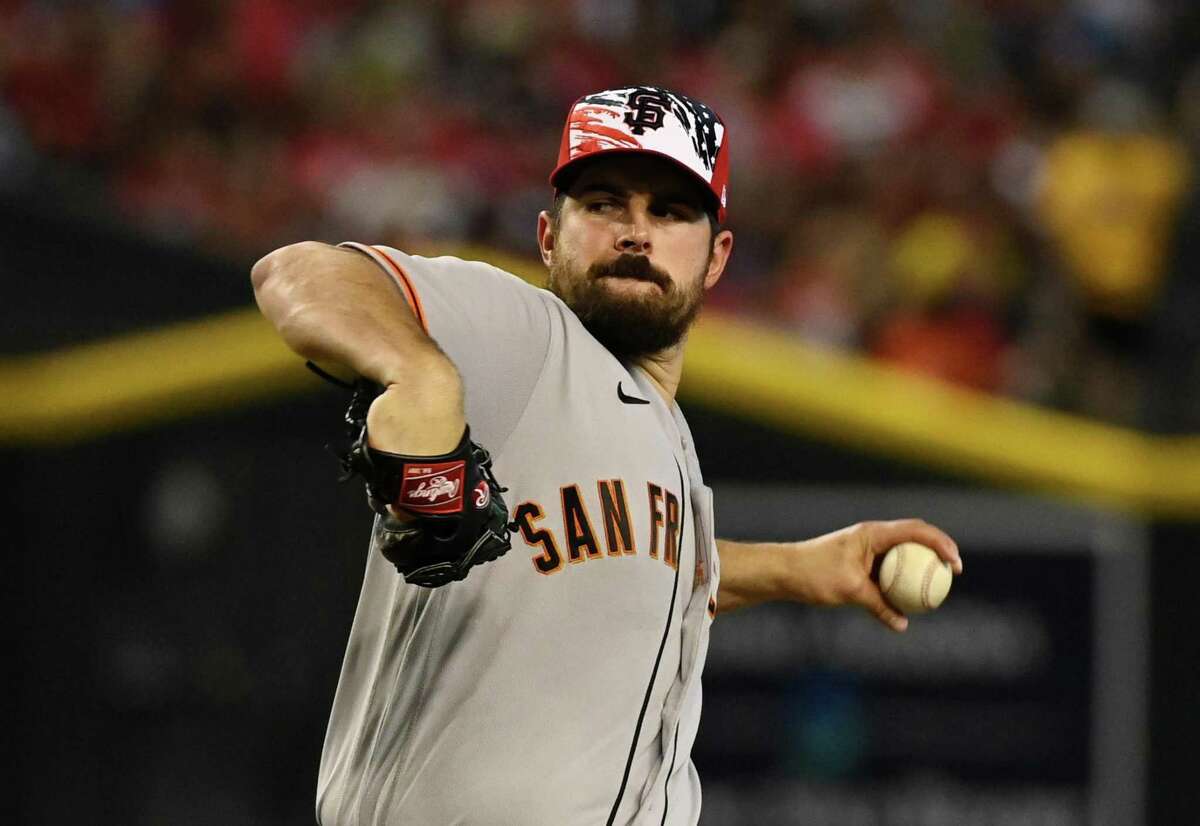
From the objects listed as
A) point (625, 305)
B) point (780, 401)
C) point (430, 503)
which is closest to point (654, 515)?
point (625, 305)

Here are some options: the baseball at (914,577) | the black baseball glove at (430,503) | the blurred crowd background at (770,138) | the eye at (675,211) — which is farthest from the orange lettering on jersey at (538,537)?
the blurred crowd background at (770,138)

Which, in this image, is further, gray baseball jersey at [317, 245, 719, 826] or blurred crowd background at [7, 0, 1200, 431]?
blurred crowd background at [7, 0, 1200, 431]

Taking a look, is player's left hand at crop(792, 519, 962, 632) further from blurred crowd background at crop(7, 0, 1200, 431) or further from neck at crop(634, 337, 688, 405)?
blurred crowd background at crop(7, 0, 1200, 431)

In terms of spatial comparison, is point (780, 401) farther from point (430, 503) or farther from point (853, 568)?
point (430, 503)

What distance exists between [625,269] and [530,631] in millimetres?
615

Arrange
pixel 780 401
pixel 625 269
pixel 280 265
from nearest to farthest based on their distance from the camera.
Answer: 1. pixel 280 265
2. pixel 625 269
3. pixel 780 401

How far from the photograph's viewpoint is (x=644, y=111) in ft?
9.43

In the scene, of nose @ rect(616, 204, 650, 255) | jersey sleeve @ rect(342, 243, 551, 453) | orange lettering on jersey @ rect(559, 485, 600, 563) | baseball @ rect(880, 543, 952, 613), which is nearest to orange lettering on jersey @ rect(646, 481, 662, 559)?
orange lettering on jersey @ rect(559, 485, 600, 563)

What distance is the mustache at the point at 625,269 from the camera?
9.30 ft

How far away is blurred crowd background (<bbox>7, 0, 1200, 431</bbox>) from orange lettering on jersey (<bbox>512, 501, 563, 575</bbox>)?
15.8ft

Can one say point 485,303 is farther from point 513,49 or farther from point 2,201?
point 513,49

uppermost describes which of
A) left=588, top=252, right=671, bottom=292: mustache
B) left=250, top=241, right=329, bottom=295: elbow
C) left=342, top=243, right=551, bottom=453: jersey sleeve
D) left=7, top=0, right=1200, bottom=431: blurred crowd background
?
left=7, top=0, right=1200, bottom=431: blurred crowd background

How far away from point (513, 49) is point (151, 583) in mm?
4381

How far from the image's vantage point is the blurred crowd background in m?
7.92
